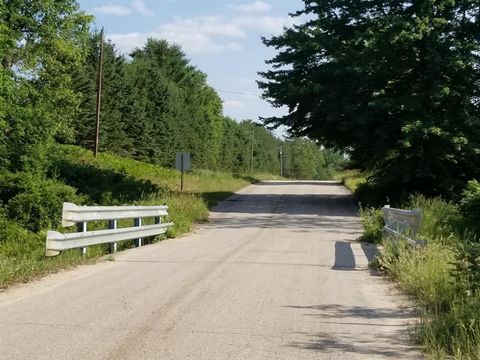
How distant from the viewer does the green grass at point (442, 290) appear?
5223 mm

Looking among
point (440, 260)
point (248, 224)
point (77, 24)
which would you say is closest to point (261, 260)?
point (440, 260)

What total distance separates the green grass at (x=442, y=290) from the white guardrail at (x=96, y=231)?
5059 mm

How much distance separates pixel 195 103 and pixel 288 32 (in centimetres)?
5880

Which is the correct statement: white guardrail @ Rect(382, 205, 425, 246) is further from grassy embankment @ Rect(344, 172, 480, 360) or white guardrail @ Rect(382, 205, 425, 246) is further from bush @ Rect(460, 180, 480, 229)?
bush @ Rect(460, 180, 480, 229)

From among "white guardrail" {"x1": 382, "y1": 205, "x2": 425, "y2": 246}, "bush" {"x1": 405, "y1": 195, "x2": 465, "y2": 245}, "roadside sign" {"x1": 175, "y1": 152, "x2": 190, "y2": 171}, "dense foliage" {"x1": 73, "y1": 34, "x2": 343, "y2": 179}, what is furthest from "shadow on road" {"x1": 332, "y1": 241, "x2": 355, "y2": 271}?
"dense foliage" {"x1": 73, "y1": 34, "x2": 343, "y2": 179}

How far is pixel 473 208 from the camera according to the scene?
15.6 meters

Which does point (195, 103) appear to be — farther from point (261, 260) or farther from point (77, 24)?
point (261, 260)

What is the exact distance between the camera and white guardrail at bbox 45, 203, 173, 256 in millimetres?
9506

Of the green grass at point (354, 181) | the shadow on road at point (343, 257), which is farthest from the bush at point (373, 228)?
Answer: the green grass at point (354, 181)

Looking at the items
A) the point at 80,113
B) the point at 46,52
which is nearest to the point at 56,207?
the point at 46,52

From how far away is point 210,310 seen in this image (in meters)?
6.71

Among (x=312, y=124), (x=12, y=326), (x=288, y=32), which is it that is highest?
(x=288, y=32)

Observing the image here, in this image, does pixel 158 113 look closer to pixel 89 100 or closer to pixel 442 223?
pixel 89 100

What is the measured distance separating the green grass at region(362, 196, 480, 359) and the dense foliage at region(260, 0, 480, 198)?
13.3 m
